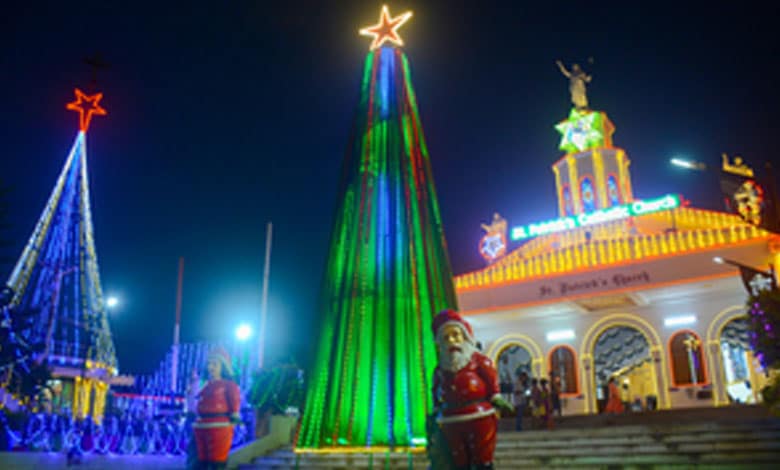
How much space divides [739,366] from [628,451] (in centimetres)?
1314

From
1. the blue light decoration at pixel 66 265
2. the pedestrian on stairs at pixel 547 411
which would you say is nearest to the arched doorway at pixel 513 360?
the pedestrian on stairs at pixel 547 411

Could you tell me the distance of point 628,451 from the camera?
33.3 ft

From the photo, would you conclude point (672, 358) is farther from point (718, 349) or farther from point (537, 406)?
point (537, 406)

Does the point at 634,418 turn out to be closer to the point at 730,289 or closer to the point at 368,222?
the point at 730,289

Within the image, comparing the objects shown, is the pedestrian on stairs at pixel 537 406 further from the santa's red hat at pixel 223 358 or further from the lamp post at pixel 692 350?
the santa's red hat at pixel 223 358

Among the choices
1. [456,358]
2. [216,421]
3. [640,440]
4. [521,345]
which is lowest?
[640,440]

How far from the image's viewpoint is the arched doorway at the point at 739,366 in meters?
19.2

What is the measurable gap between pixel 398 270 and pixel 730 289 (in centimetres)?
1558

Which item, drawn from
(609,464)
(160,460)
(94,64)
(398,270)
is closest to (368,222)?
(398,270)

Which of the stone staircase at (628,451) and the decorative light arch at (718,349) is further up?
the decorative light arch at (718,349)

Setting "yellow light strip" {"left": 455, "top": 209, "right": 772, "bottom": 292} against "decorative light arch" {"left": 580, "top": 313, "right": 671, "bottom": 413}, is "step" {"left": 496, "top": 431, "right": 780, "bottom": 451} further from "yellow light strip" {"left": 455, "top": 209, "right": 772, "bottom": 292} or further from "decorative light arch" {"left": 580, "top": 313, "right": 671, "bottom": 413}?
"decorative light arch" {"left": 580, "top": 313, "right": 671, "bottom": 413}

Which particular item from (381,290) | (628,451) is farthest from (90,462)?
(628,451)

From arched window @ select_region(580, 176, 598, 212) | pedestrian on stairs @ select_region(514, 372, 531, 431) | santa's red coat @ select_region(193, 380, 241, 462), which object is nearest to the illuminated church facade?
arched window @ select_region(580, 176, 598, 212)

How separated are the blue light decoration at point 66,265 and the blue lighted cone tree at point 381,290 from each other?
12228mm
